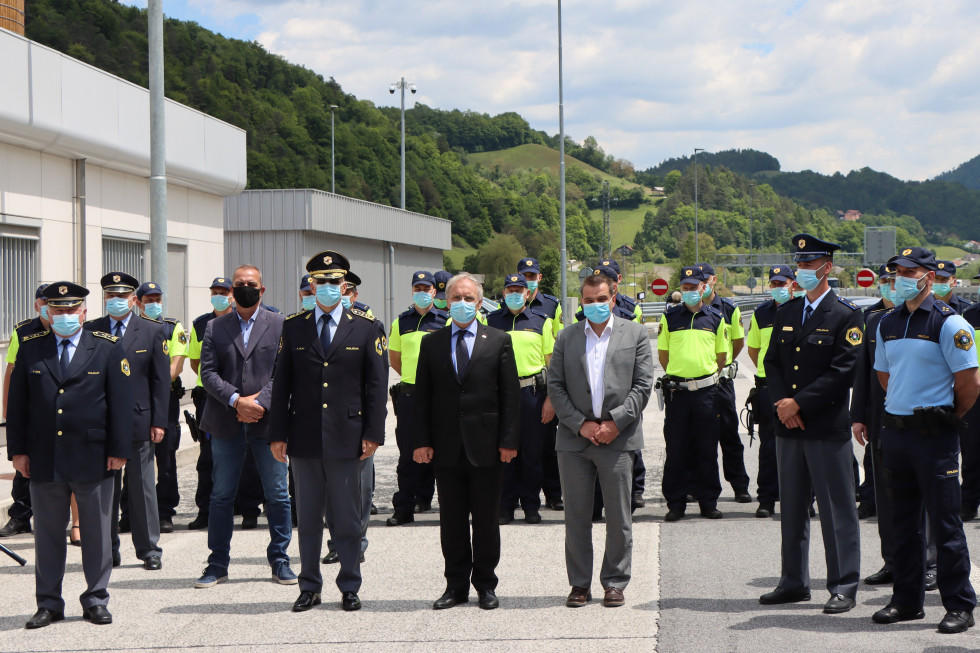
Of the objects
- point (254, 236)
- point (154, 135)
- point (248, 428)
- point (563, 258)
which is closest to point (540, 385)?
point (248, 428)

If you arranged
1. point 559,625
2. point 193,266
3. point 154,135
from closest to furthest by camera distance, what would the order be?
point 559,625
point 154,135
point 193,266

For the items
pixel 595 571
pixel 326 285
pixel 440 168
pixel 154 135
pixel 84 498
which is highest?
pixel 440 168

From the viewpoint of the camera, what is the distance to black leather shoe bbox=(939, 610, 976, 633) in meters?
6.13

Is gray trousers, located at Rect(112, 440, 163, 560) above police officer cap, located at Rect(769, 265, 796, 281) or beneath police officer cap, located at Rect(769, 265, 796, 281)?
beneath

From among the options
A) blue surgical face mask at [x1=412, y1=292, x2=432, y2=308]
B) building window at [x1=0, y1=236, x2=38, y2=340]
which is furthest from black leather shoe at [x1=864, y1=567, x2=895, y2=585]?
building window at [x1=0, y1=236, x2=38, y2=340]

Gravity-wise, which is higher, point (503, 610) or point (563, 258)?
point (563, 258)

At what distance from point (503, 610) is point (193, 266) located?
17731 mm

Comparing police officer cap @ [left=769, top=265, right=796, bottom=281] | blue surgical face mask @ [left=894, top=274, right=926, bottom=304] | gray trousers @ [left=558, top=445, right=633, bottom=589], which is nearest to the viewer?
blue surgical face mask @ [left=894, top=274, right=926, bottom=304]

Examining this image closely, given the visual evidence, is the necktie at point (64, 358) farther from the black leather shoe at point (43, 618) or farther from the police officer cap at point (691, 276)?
the police officer cap at point (691, 276)

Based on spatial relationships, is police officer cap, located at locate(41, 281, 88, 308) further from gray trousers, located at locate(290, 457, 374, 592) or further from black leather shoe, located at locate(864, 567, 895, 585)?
black leather shoe, located at locate(864, 567, 895, 585)

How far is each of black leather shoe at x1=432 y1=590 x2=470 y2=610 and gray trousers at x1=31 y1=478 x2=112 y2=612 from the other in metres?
2.08

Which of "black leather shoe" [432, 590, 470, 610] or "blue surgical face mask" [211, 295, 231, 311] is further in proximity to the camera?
"blue surgical face mask" [211, 295, 231, 311]

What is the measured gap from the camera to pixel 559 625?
6484 mm

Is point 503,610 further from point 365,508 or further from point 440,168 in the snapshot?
point 440,168
